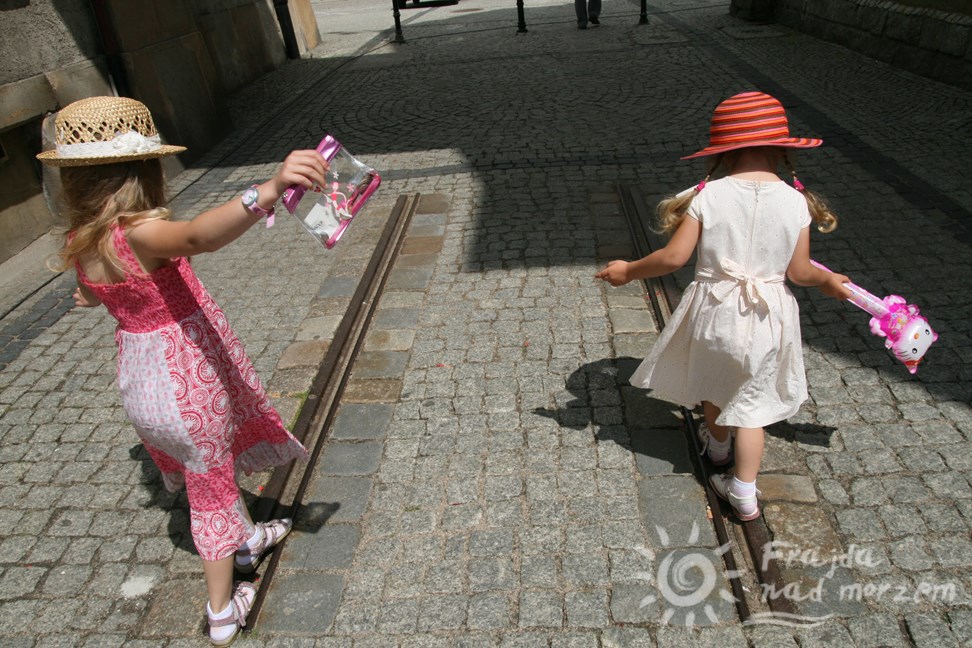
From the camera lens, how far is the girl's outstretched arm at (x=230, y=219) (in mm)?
1965

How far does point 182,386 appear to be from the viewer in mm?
2391

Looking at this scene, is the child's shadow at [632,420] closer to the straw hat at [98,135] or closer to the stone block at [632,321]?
the stone block at [632,321]

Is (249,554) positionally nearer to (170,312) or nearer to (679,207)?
(170,312)

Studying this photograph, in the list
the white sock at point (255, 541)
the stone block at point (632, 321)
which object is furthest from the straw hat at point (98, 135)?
the stone block at point (632, 321)

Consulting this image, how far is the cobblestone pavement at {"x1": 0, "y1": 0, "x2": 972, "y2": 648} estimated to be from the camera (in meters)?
2.62

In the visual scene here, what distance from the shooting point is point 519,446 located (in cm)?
337

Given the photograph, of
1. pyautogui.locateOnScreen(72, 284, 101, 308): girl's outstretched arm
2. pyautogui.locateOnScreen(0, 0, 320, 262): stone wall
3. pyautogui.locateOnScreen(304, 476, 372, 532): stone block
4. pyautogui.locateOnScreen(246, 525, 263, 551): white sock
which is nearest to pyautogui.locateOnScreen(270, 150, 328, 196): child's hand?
pyautogui.locateOnScreen(72, 284, 101, 308): girl's outstretched arm

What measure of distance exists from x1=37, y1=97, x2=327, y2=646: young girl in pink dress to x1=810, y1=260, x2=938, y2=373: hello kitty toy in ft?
6.72

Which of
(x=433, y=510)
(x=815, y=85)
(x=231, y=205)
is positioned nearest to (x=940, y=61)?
(x=815, y=85)

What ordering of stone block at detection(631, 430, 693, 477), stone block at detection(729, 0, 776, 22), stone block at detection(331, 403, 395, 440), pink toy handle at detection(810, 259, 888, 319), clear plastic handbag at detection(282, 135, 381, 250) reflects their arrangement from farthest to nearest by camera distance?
stone block at detection(729, 0, 776, 22) < stone block at detection(331, 403, 395, 440) < stone block at detection(631, 430, 693, 477) < pink toy handle at detection(810, 259, 888, 319) < clear plastic handbag at detection(282, 135, 381, 250)

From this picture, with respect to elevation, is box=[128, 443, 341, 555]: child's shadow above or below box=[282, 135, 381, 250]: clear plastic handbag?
below

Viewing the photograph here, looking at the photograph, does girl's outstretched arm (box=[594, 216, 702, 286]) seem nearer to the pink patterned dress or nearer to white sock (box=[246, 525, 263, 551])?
the pink patterned dress

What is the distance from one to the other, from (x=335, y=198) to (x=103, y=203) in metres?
0.68

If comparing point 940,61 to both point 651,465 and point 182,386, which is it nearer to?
point 651,465
